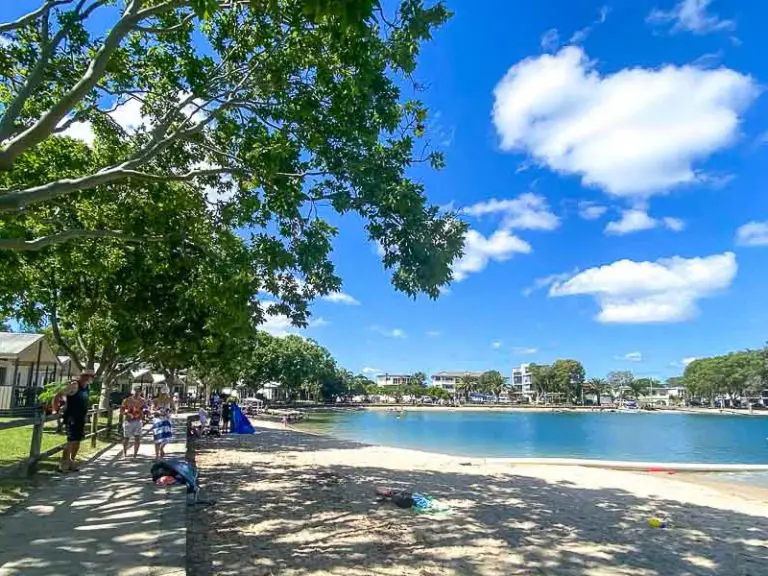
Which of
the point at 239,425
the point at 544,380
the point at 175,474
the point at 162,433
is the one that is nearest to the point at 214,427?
the point at 239,425

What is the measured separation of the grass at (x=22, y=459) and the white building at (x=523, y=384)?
15589 cm

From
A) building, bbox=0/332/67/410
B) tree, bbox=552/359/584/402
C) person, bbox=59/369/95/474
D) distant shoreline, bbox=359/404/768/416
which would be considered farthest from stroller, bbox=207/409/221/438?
tree, bbox=552/359/584/402

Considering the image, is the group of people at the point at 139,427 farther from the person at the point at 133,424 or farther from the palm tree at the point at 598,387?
the palm tree at the point at 598,387

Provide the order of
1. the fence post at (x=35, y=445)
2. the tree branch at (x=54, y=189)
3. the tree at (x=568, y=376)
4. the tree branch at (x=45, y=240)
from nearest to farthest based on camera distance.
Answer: the tree branch at (x=54, y=189) < the tree branch at (x=45, y=240) < the fence post at (x=35, y=445) < the tree at (x=568, y=376)

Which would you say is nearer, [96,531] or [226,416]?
[96,531]

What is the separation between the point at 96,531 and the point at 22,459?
595 cm

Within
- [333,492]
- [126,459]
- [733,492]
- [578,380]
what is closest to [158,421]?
[126,459]

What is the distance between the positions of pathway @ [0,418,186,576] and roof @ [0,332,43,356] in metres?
14.9

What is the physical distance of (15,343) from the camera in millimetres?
22656

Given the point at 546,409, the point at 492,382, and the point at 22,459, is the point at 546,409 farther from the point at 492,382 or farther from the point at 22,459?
the point at 22,459

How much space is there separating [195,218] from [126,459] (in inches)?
219

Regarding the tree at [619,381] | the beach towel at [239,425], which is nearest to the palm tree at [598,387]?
the tree at [619,381]

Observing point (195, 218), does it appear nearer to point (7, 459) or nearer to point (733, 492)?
point (7, 459)

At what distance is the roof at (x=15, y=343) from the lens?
2105 centimetres
